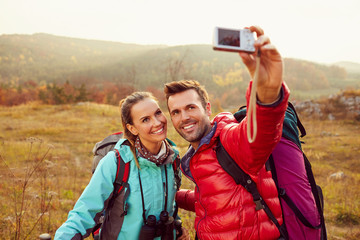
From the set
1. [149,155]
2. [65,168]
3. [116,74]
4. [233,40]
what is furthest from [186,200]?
[116,74]

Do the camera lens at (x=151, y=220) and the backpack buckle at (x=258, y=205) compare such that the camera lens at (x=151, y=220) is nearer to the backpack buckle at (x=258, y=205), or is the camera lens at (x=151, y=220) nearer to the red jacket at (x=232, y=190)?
the red jacket at (x=232, y=190)

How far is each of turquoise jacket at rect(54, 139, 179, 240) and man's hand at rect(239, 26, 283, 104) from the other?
1.35m

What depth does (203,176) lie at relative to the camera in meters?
2.00

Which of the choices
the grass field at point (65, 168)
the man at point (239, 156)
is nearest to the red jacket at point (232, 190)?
the man at point (239, 156)

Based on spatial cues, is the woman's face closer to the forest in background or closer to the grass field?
the grass field

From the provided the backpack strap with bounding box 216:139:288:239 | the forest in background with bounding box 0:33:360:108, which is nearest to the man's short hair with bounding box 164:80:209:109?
the backpack strap with bounding box 216:139:288:239

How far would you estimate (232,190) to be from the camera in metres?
1.83

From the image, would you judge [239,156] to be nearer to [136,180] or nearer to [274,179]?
[274,179]

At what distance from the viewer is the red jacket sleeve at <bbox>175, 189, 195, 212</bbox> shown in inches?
108

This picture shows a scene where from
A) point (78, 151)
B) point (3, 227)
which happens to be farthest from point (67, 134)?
point (3, 227)

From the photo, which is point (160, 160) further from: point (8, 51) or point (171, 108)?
point (8, 51)

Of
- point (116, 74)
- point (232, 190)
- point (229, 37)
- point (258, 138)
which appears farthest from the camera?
point (116, 74)

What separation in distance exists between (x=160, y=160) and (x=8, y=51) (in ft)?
390

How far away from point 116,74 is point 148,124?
268 feet
